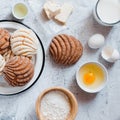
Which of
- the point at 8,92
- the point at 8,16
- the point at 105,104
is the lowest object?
the point at 105,104

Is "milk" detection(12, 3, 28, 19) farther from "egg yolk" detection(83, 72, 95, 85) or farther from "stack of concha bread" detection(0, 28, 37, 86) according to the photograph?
"egg yolk" detection(83, 72, 95, 85)

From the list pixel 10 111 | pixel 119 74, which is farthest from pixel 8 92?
pixel 119 74

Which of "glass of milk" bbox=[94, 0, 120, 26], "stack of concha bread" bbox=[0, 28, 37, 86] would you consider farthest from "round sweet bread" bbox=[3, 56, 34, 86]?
"glass of milk" bbox=[94, 0, 120, 26]

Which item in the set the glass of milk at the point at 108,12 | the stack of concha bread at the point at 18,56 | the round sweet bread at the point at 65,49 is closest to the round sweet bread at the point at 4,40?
the stack of concha bread at the point at 18,56

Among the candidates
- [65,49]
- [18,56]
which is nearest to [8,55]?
[18,56]

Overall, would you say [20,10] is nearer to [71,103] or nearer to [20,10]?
[20,10]

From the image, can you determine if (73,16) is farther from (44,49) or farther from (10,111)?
(10,111)
